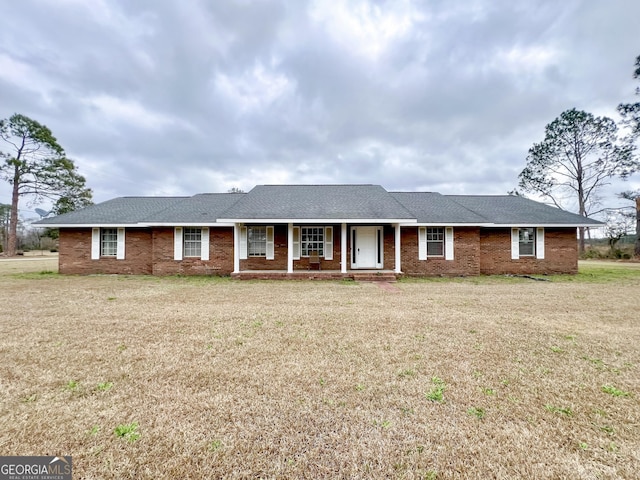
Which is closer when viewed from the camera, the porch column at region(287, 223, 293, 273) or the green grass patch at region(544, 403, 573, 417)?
the green grass patch at region(544, 403, 573, 417)

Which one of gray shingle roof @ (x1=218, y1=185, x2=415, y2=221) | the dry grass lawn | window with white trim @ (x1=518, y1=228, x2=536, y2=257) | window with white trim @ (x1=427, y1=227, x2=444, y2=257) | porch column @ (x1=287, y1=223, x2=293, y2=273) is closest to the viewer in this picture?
the dry grass lawn

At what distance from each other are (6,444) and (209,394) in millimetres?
1561

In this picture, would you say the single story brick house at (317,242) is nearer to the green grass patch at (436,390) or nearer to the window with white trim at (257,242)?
the window with white trim at (257,242)

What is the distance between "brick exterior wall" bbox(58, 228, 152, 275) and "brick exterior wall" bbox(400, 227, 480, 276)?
13333 millimetres

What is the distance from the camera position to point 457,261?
13.5 meters

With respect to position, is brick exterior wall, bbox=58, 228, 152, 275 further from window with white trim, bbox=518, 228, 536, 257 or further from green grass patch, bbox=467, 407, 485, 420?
window with white trim, bbox=518, 228, 536, 257

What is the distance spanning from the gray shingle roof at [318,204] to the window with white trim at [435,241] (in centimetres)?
172

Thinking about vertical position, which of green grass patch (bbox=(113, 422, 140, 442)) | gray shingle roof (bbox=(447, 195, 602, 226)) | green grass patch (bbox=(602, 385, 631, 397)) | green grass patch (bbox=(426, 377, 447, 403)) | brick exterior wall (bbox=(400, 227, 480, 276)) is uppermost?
gray shingle roof (bbox=(447, 195, 602, 226))

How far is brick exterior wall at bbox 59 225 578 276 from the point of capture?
44.4ft

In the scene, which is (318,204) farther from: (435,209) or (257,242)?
(435,209)

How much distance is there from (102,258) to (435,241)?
56.5ft

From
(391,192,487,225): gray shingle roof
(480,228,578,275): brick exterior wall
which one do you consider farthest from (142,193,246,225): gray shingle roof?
(480,228,578,275): brick exterior wall

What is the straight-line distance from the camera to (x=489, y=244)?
46.5 ft

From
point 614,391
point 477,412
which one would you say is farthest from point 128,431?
point 614,391
